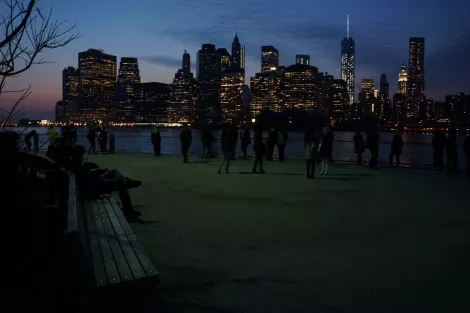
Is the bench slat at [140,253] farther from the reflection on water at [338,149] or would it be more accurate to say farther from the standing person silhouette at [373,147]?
the standing person silhouette at [373,147]

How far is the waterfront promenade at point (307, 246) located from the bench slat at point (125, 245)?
21.6 inches

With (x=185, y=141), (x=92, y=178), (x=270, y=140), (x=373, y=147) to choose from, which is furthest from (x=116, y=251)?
(x=270, y=140)

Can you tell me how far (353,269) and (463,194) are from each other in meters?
7.47

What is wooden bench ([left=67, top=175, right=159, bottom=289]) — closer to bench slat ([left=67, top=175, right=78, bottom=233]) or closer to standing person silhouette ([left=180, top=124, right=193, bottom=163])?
bench slat ([left=67, top=175, right=78, bottom=233])

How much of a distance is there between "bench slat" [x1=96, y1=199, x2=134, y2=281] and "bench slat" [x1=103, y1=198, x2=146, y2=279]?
0.12ft

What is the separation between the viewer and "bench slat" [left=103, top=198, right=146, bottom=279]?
3688 millimetres

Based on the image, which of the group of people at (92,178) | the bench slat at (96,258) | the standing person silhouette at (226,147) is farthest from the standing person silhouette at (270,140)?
the bench slat at (96,258)

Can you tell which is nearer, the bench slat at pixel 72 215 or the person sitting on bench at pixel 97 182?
the bench slat at pixel 72 215

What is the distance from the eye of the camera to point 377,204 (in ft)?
32.0

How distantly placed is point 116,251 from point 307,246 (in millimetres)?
2919

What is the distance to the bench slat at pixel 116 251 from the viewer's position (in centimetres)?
359

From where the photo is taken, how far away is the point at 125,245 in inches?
178

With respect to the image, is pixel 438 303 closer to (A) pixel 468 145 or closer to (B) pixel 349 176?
(B) pixel 349 176

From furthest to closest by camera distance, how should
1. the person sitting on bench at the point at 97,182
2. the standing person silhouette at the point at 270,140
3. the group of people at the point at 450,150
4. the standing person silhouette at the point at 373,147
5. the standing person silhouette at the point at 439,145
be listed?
the standing person silhouette at the point at 270,140 → the standing person silhouette at the point at 439,145 → the standing person silhouette at the point at 373,147 → the group of people at the point at 450,150 → the person sitting on bench at the point at 97,182
